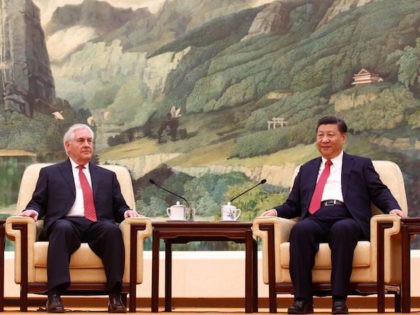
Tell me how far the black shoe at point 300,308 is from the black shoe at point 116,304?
3.18 ft

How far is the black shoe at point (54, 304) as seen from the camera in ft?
21.9

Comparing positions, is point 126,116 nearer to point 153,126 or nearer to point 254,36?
point 153,126

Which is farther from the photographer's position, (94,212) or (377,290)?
(94,212)

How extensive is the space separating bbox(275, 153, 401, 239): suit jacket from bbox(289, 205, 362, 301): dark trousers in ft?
0.65

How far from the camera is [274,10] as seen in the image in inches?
381

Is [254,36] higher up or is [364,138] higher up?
[254,36]

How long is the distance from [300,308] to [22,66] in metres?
4.04

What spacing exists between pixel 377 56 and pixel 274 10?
0.93 meters

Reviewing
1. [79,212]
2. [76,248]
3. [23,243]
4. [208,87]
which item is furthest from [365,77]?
[23,243]

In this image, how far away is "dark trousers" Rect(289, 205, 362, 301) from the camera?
21.7 feet

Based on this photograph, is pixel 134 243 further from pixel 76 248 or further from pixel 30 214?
pixel 30 214

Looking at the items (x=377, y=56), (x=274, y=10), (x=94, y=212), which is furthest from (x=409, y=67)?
(x=94, y=212)

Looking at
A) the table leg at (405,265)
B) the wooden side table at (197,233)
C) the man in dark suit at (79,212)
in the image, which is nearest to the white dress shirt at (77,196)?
the man in dark suit at (79,212)

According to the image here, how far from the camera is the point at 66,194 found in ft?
23.9
